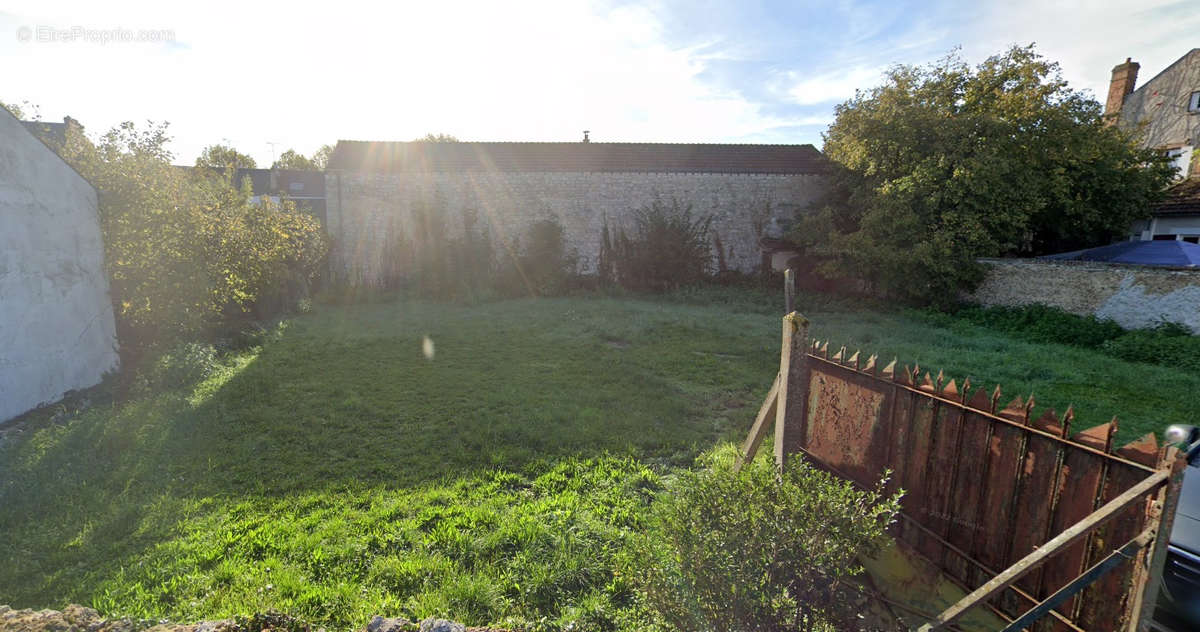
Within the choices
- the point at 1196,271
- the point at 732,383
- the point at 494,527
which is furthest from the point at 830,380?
the point at 1196,271

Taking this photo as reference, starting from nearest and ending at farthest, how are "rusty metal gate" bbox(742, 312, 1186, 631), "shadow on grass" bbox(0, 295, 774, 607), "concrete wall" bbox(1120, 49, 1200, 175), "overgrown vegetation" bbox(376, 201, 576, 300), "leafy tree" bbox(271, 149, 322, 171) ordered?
"rusty metal gate" bbox(742, 312, 1186, 631)
"shadow on grass" bbox(0, 295, 774, 607)
"concrete wall" bbox(1120, 49, 1200, 175)
"overgrown vegetation" bbox(376, 201, 576, 300)
"leafy tree" bbox(271, 149, 322, 171)

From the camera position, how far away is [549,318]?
46.3 ft

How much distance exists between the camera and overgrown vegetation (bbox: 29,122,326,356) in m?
9.05

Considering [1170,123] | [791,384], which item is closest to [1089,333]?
[791,384]

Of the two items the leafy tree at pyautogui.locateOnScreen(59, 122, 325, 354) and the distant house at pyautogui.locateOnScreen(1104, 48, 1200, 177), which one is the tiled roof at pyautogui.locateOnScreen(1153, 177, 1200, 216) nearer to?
the distant house at pyautogui.locateOnScreen(1104, 48, 1200, 177)

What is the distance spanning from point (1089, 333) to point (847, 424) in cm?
1252

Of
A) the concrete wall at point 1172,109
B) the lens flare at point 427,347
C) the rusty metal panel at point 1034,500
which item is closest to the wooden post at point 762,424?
the rusty metal panel at point 1034,500

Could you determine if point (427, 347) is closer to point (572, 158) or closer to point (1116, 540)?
point (1116, 540)

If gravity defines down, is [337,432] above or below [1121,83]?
below

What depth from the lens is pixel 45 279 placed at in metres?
7.54

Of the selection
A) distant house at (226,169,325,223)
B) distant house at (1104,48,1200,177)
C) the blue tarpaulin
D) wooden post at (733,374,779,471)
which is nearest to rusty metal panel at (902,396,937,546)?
wooden post at (733,374,779,471)

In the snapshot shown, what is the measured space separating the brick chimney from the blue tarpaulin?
955 centimetres

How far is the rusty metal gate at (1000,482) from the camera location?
209cm

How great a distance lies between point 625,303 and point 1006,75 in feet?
43.4
